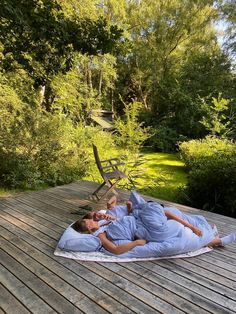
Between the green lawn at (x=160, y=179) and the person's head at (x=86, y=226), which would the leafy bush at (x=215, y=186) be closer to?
the green lawn at (x=160, y=179)

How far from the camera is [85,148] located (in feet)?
24.9

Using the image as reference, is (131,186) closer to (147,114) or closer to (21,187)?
(21,187)

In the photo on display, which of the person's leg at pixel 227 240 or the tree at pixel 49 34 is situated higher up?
the tree at pixel 49 34

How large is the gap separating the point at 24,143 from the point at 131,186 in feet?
8.06

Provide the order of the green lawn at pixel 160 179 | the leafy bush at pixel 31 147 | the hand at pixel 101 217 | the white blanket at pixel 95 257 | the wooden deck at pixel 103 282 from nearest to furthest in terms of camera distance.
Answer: the wooden deck at pixel 103 282
the white blanket at pixel 95 257
the hand at pixel 101 217
the leafy bush at pixel 31 147
the green lawn at pixel 160 179

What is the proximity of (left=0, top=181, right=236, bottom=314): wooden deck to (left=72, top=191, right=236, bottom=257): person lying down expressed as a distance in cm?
13

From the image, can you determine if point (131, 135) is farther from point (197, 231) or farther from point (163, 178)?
point (197, 231)

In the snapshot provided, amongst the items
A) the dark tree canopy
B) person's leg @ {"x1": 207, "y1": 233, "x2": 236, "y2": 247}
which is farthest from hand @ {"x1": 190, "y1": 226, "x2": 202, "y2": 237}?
the dark tree canopy

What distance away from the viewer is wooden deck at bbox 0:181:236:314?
2.00m

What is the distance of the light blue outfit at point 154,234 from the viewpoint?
267 centimetres

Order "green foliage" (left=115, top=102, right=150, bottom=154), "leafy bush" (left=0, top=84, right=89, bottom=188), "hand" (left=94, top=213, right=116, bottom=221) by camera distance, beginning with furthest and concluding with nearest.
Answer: "green foliage" (left=115, top=102, right=150, bottom=154) < "leafy bush" (left=0, top=84, right=89, bottom=188) < "hand" (left=94, top=213, right=116, bottom=221)

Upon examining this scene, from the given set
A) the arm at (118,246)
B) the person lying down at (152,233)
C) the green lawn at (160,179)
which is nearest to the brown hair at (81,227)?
the person lying down at (152,233)

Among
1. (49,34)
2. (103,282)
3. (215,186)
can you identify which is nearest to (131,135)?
(215,186)

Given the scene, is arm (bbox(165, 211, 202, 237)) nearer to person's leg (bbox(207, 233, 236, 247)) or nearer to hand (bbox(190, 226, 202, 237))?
hand (bbox(190, 226, 202, 237))
